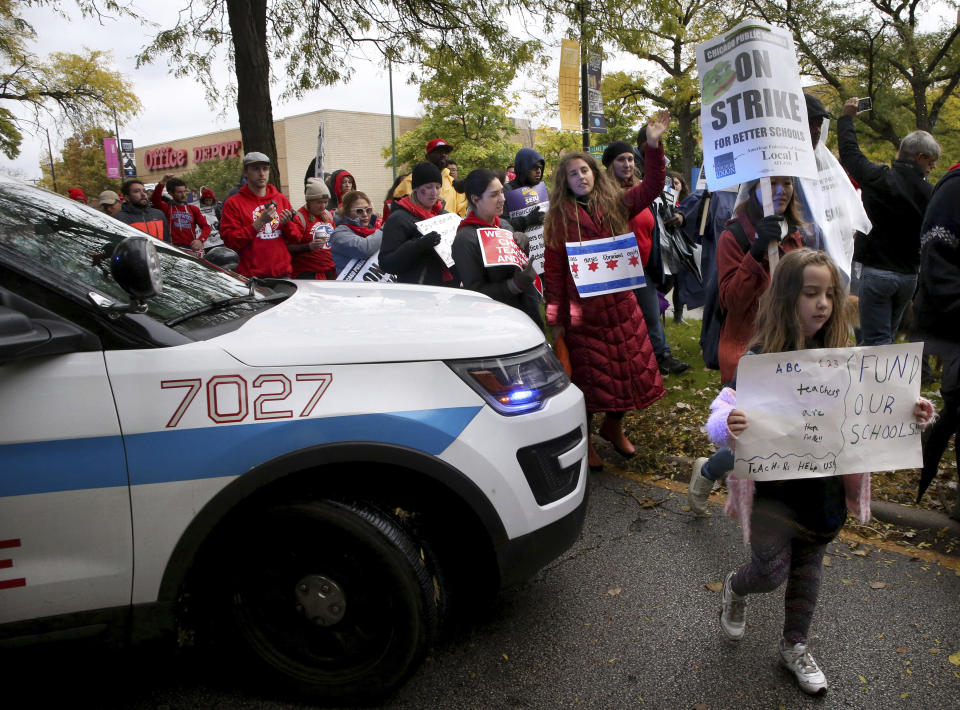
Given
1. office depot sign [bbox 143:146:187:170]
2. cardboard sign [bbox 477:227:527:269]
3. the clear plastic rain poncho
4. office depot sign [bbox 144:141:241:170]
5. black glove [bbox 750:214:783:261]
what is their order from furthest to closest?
office depot sign [bbox 143:146:187:170] < office depot sign [bbox 144:141:241:170] < cardboard sign [bbox 477:227:527:269] < the clear plastic rain poncho < black glove [bbox 750:214:783:261]

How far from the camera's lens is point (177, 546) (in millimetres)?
2238

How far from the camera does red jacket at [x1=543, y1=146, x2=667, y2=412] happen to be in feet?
14.8

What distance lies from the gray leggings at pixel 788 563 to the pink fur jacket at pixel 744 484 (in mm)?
37

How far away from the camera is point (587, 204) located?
452cm

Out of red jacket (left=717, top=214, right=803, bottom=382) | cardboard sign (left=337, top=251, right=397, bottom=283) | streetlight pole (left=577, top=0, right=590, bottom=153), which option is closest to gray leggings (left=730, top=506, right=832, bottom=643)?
red jacket (left=717, top=214, right=803, bottom=382)

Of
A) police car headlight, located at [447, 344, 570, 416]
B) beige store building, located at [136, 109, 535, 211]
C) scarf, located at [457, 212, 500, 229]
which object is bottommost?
police car headlight, located at [447, 344, 570, 416]

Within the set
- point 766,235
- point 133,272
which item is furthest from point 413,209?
point 133,272

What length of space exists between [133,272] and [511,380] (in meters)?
1.26

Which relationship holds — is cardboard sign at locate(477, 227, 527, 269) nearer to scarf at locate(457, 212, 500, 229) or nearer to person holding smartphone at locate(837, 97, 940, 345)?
scarf at locate(457, 212, 500, 229)

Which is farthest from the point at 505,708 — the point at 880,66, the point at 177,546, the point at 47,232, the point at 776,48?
the point at 880,66

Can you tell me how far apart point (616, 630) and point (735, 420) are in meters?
1.10

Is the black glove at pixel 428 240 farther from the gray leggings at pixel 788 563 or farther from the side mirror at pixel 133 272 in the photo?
the gray leggings at pixel 788 563

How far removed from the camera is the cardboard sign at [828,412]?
235cm

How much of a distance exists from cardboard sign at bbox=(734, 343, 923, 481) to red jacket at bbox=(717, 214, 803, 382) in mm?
967
